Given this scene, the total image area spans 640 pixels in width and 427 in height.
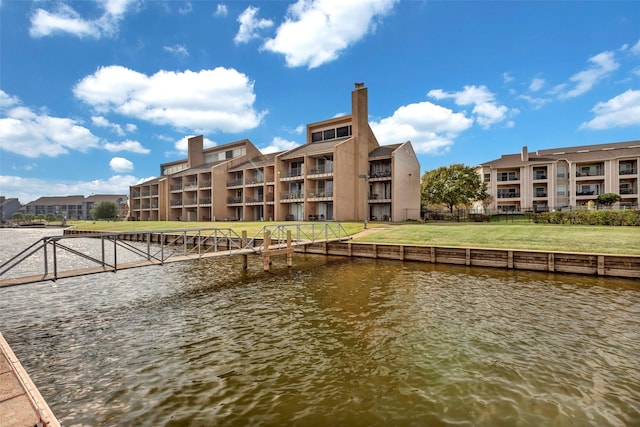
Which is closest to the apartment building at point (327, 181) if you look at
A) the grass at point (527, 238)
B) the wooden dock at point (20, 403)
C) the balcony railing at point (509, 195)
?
the grass at point (527, 238)

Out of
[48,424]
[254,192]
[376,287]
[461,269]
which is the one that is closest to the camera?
[48,424]

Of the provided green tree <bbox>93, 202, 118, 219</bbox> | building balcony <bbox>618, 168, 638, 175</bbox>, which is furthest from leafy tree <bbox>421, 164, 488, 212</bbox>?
green tree <bbox>93, 202, 118, 219</bbox>

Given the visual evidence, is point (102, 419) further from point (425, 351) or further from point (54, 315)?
point (54, 315)

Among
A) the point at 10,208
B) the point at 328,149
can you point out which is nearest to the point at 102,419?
the point at 328,149

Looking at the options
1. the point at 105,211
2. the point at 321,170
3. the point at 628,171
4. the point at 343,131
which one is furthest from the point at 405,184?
the point at 105,211

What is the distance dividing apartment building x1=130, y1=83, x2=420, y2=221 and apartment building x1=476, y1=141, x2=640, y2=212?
927 inches

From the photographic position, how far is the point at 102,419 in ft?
16.3

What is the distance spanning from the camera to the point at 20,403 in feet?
12.6

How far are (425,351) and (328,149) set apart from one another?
3486 centimetres

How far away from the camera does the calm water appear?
203 inches

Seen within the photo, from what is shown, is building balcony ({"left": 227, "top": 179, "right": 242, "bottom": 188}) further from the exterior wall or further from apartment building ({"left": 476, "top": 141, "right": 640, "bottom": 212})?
apartment building ({"left": 476, "top": 141, "right": 640, "bottom": 212})

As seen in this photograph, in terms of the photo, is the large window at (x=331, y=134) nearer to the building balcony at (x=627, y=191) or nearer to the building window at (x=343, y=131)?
the building window at (x=343, y=131)

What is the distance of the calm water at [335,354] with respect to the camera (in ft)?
16.9

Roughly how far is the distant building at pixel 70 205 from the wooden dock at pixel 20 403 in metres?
158
